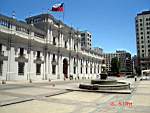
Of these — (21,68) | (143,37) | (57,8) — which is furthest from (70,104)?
(143,37)

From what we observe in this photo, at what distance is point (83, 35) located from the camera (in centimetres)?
11162

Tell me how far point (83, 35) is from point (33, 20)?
6578cm

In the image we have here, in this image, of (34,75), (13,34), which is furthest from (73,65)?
(13,34)

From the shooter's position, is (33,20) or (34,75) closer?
(34,75)

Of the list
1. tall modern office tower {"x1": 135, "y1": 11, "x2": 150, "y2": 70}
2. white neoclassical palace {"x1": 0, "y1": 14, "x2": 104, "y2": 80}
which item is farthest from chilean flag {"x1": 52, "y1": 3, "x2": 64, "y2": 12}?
tall modern office tower {"x1": 135, "y1": 11, "x2": 150, "y2": 70}

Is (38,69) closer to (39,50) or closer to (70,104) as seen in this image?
(39,50)

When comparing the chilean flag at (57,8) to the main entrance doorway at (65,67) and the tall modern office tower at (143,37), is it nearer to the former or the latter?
the main entrance doorway at (65,67)

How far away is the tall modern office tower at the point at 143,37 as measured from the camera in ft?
358

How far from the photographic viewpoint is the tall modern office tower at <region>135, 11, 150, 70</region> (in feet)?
358

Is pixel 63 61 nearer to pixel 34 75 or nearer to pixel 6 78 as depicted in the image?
pixel 34 75

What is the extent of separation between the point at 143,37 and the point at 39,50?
3241 inches

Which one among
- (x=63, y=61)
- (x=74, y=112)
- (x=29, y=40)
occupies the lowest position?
(x=74, y=112)

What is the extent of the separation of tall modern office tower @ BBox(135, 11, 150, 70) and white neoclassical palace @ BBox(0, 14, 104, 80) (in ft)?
177

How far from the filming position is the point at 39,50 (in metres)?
43.3
